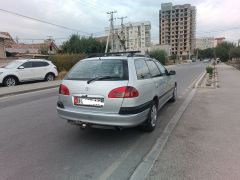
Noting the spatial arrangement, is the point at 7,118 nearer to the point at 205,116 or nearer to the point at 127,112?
the point at 127,112

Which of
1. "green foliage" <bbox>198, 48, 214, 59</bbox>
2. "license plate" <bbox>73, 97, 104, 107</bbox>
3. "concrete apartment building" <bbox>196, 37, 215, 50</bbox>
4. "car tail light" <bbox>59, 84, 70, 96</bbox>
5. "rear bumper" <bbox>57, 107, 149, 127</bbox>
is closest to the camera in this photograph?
"rear bumper" <bbox>57, 107, 149, 127</bbox>

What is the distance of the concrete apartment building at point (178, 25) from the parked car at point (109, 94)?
310 ft

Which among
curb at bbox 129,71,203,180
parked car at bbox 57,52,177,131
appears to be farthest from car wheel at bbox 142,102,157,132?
curb at bbox 129,71,203,180

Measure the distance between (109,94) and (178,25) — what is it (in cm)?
10027

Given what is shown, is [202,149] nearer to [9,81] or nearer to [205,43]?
[9,81]

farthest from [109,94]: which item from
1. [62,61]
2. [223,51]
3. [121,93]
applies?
[223,51]

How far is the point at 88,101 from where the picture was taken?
4461 millimetres

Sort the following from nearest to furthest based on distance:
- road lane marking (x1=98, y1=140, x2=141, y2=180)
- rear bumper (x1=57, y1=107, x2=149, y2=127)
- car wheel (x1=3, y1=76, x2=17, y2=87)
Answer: road lane marking (x1=98, y1=140, x2=141, y2=180)
rear bumper (x1=57, y1=107, x2=149, y2=127)
car wheel (x1=3, y1=76, x2=17, y2=87)

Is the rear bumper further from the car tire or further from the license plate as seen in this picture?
the car tire

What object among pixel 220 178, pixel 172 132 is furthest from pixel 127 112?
pixel 220 178

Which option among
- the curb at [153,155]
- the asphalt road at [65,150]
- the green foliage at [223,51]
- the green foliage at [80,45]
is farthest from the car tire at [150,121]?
the green foliage at [223,51]

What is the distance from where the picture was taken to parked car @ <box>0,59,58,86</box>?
14882 millimetres

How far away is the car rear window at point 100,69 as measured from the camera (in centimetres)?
457

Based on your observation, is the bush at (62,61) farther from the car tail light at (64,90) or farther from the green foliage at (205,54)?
the green foliage at (205,54)
